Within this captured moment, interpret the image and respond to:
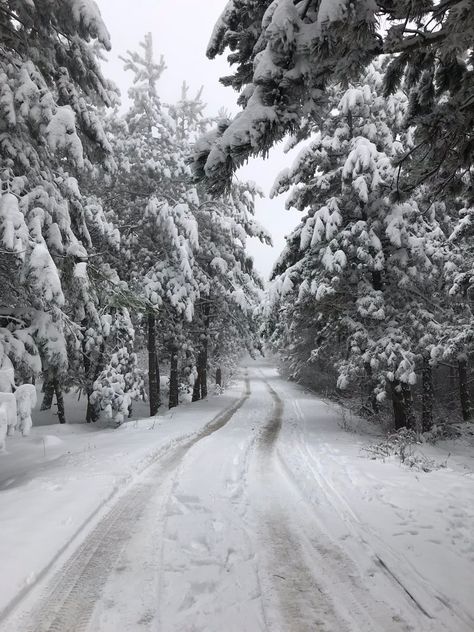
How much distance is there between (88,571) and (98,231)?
12.1 meters

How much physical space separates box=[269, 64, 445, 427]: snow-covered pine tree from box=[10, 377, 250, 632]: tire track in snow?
7.38 meters

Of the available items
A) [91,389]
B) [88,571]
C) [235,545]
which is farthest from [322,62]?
[91,389]

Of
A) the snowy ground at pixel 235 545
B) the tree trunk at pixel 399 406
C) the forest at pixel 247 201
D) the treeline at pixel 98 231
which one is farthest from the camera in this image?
the tree trunk at pixel 399 406

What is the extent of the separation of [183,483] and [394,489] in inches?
138

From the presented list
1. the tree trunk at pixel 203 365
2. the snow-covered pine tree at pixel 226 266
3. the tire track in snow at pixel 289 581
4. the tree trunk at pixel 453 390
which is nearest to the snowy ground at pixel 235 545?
the tire track in snow at pixel 289 581

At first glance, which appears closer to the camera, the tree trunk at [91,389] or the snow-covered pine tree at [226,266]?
the tree trunk at [91,389]

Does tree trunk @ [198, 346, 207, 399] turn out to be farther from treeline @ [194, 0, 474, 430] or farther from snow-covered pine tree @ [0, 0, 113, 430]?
snow-covered pine tree @ [0, 0, 113, 430]

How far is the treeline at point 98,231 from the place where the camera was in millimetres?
6938

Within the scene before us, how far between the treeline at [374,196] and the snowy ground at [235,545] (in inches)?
153

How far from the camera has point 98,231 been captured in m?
14.0

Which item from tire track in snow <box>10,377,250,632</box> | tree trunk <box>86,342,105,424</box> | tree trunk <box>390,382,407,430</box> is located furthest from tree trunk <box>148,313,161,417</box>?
tire track in snow <box>10,377,250,632</box>

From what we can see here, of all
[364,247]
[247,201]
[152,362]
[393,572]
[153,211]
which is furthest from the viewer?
[247,201]

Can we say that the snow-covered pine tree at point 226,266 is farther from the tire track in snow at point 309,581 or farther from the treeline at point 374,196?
the tire track in snow at point 309,581

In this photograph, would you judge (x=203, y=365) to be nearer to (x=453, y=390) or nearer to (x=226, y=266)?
(x=226, y=266)
